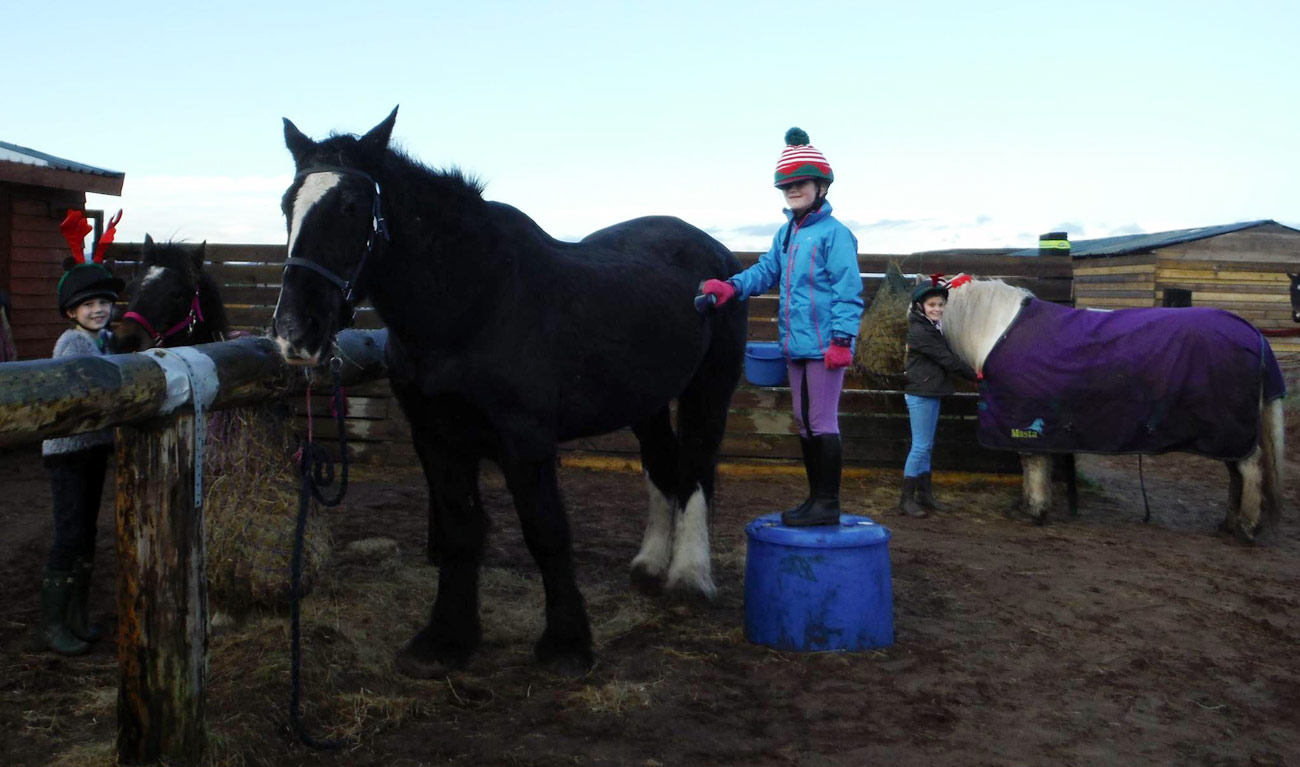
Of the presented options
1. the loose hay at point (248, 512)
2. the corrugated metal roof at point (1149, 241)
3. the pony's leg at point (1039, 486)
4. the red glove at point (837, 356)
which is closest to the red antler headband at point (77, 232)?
the loose hay at point (248, 512)

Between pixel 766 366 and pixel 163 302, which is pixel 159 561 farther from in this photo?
pixel 766 366

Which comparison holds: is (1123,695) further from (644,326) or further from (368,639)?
(368,639)

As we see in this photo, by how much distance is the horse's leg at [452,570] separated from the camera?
12.2 ft

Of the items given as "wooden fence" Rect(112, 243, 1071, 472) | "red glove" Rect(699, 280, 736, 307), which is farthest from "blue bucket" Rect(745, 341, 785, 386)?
"wooden fence" Rect(112, 243, 1071, 472)

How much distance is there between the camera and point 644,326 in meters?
4.13

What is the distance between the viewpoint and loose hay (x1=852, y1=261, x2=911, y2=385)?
777 centimetres

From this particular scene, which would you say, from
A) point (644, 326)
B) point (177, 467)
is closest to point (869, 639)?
point (644, 326)

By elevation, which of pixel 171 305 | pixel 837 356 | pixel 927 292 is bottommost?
pixel 837 356

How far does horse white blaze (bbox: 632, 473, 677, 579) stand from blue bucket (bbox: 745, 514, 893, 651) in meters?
0.89

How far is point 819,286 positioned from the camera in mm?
4152

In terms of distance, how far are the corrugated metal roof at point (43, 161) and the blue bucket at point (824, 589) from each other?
8.50m

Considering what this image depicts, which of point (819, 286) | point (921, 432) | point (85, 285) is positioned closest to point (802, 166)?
point (819, 286)

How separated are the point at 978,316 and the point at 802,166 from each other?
325cm

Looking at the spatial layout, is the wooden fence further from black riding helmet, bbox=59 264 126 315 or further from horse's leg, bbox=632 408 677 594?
black riding helmet, bbox=59 264 126 315
